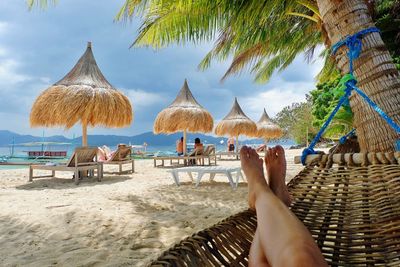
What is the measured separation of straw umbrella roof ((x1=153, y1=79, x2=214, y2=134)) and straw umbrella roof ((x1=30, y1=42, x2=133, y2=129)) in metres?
3.28

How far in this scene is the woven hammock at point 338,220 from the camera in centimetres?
93

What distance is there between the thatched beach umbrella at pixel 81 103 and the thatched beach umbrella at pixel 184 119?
3234 mm

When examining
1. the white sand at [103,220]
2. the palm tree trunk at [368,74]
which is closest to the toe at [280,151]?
the palm tree trunk at [368,74]

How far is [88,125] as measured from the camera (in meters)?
6.48

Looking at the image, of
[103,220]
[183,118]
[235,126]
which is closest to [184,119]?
[183,118]

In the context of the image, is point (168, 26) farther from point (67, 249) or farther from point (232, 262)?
point (232, 262)

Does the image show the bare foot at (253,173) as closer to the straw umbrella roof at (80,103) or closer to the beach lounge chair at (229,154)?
the straw umbrella roof at (80,103)

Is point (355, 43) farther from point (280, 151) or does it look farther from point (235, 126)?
point (235, 126)

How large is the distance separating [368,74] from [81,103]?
5341 millimetres

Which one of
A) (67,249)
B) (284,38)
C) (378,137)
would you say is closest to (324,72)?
(284,38)

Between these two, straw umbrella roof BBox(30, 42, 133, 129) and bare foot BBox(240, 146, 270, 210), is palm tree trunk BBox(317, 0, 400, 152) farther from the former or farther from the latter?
straw umbrella roof BBox(30, 42, 133, 129)

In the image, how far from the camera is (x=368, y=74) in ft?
5.93

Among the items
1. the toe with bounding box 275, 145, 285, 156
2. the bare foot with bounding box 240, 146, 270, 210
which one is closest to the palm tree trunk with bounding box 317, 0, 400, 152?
the toe with bounding box 275, 145, 285, 156

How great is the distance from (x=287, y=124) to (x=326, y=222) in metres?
31.2
